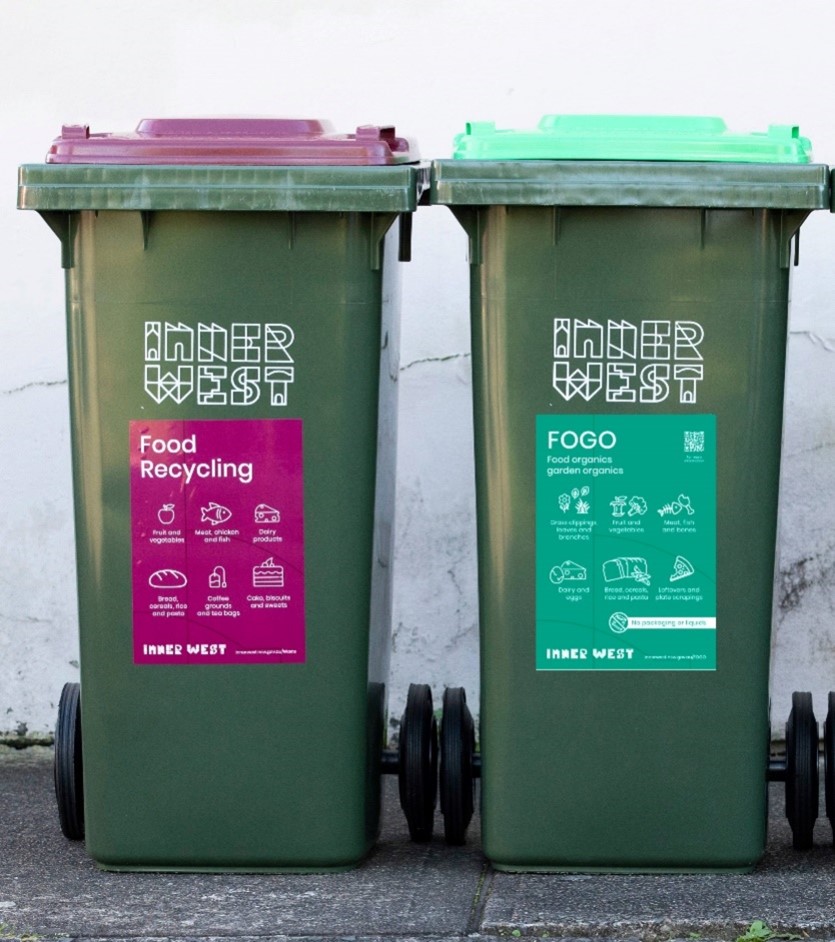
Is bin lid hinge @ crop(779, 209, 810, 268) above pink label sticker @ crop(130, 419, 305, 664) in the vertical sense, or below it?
above

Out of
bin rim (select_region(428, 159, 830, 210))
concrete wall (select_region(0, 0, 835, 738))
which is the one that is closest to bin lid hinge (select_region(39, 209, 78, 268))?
bin rim (select_region(428, 159, 830, 210))

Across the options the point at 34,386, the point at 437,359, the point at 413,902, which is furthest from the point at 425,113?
the point at 413,902

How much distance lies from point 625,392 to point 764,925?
122 cm

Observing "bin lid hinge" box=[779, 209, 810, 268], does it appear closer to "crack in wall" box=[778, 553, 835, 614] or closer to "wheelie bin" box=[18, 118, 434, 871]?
"wheelie bin" box=[18, 118, 434, 871]

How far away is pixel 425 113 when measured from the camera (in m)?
5.14

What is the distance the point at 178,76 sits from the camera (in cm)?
518

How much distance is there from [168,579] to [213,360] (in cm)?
52

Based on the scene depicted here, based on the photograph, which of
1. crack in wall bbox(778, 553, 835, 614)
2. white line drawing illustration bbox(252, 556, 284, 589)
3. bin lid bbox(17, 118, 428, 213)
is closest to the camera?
bin lid bbox(17, 118, 428, 213)

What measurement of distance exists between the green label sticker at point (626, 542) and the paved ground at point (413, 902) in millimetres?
528

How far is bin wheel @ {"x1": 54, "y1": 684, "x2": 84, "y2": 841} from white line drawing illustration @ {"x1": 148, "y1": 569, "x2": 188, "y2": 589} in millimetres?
472

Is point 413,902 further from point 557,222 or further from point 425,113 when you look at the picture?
point 425,113

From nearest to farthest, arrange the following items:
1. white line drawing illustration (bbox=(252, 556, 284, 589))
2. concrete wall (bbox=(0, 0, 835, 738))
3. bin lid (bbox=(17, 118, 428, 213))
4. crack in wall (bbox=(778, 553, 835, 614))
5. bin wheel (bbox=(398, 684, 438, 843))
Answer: bin lid (bbox=(17, 118, 428, 213))
white line drawing illustration (bbox=(252, 556, 284, 589))
bin wheel (bbox=(398, 684, 438, 843))
concrete wall (bbox=(0, 0, 835, 738))
crack in wall (bbox=(778, 553, 835, 614))

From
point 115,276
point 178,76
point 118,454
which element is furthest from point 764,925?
point 178,76

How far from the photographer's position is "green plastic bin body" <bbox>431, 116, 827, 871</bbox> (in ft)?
12.1
